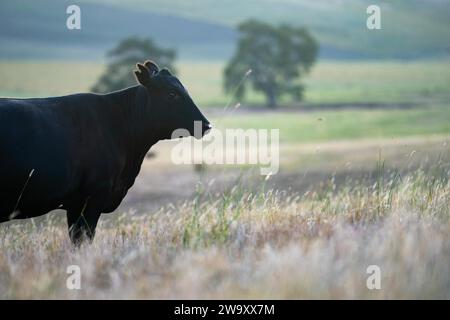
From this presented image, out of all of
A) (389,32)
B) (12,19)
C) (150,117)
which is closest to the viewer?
(150,117)

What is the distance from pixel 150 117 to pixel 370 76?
7689cm

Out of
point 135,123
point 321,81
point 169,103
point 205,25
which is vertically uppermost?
point 205,25

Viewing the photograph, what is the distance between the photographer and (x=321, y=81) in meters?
82.6

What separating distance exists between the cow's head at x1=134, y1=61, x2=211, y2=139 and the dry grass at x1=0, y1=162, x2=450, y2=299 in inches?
35.9

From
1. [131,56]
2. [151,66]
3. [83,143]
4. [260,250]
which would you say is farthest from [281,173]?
[131,56]

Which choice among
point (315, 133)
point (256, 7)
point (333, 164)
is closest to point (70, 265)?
point (333, 164)

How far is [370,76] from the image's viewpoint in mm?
82375

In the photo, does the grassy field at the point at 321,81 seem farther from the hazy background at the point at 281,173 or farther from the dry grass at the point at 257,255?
the dry grass at the point at 257,255

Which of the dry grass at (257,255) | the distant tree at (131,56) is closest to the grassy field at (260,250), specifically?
the dry grass at (257,255)

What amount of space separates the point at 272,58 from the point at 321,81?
1253cm

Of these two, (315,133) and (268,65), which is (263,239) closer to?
(315,133)

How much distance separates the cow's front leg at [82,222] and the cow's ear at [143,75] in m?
1.59

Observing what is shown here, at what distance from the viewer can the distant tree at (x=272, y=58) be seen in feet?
230

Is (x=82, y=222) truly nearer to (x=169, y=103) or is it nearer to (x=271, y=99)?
(x=169, y=103)
